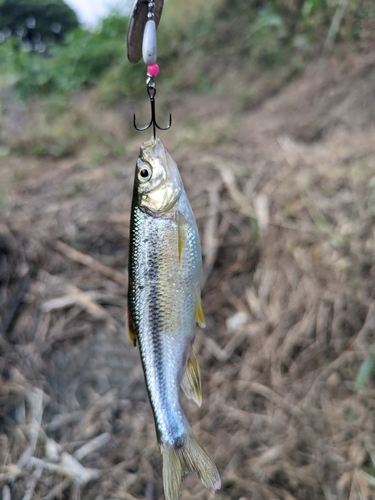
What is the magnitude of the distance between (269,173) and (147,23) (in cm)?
282

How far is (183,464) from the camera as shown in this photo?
1.29m

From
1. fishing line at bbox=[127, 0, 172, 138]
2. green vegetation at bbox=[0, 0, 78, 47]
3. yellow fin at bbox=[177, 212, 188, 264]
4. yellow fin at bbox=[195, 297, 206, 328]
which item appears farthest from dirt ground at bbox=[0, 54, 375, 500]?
green vegetation at bbox=[0, 0, 78, 47]

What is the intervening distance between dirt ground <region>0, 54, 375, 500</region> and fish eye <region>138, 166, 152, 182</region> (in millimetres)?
1859

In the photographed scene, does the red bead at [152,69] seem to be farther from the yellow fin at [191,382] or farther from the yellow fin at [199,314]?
the yellow fin at [191,382]

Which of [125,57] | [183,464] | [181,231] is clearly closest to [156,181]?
[181,231]

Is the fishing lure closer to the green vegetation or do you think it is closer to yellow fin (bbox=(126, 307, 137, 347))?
yellow fin (bbox=(126, 307, 137, 347))

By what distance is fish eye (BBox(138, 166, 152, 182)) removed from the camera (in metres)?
1.43

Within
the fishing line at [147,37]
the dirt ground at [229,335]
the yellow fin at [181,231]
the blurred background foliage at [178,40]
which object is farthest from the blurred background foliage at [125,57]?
the yellow fin at [181,231]

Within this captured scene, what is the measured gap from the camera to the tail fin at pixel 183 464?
121 cm

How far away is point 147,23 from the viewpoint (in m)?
1.29

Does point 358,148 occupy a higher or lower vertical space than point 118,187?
higher

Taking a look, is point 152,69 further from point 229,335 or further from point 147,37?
point 229,335

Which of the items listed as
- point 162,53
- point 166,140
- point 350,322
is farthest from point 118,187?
point 162,53

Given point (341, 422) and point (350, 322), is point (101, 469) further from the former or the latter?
point (350, 322)
